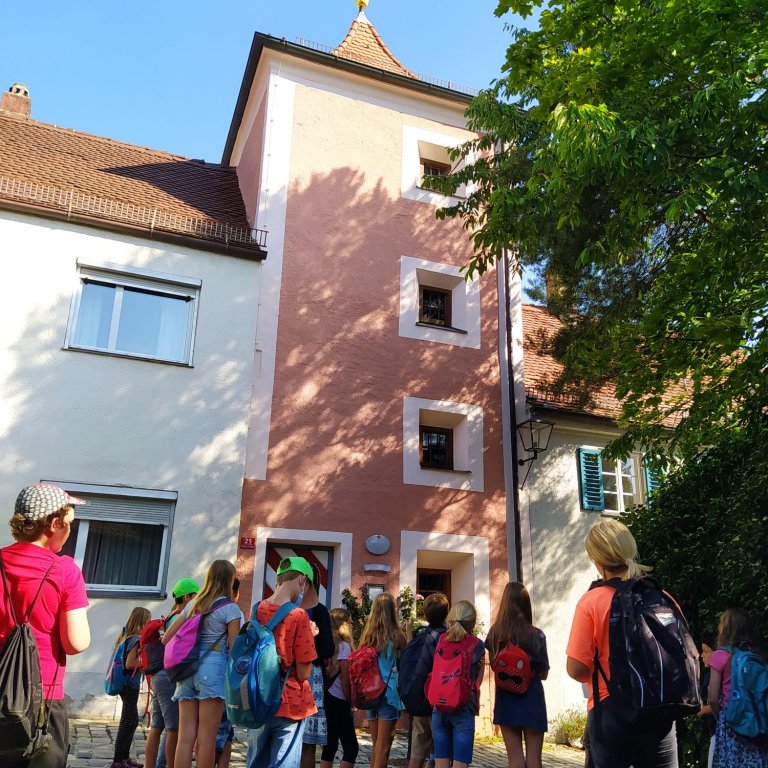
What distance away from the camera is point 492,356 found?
15078 millimetres

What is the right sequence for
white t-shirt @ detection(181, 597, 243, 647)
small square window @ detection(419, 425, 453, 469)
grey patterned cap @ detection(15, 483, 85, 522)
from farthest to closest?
small square window @ detection(419, 425, 453, 469) → white t-shirt @ detection(181, 597, 243, 647) → grey patterned cap @ detection(15, 483, 85, 522)

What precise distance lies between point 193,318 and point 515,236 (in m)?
5.44

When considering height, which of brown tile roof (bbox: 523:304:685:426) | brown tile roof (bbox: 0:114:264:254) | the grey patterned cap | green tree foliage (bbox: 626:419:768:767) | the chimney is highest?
the chimney

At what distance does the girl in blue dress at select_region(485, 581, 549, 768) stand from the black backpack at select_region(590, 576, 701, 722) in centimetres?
264

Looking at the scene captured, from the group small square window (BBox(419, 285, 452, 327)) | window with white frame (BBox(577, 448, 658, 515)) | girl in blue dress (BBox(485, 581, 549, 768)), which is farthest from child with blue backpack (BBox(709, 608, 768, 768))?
small square window (BBox(419, 285, 452, 327))

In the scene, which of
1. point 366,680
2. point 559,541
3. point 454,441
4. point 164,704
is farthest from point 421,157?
point 164,704

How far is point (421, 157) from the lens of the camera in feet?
53.5

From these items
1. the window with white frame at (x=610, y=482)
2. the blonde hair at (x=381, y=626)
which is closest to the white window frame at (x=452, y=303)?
the window with white frame at (x=610, y=482)

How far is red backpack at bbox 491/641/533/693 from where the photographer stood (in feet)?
20.1

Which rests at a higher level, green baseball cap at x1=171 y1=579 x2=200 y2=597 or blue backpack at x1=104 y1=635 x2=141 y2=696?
green baseball cap at x1=171 y1=579 x2=200 y2=597

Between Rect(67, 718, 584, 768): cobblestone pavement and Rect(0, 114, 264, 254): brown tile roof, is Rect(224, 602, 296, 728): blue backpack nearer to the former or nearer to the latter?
Rect(67, 718, 584, 768): cobblestone pavement

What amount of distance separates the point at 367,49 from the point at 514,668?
1544 cm

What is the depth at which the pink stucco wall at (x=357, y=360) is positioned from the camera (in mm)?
12703

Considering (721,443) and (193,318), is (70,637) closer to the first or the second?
(721,443)
